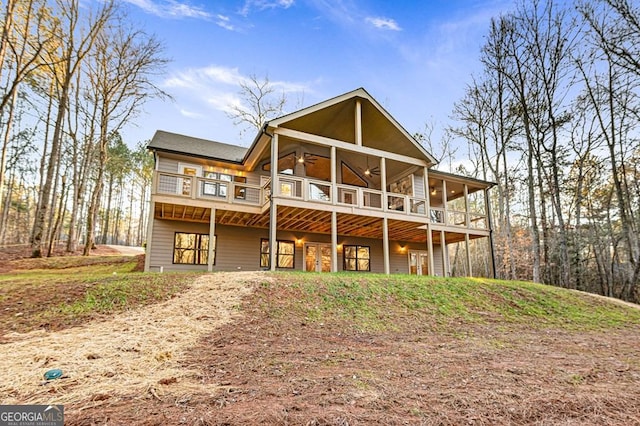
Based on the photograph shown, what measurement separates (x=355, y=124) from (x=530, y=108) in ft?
41.5

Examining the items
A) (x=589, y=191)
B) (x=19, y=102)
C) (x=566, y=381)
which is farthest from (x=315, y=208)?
(x=19, y=102)

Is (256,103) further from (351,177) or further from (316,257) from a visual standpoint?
(316,257)

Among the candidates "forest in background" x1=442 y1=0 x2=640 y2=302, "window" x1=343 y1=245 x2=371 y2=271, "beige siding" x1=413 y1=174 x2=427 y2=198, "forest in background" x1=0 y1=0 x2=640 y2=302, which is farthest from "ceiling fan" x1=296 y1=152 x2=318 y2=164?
"forest in background" x1=442 y1=0 x2=640 y2=302

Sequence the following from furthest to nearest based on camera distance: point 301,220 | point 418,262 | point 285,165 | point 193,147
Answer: point 418,262
point 285,165
point 193,147
point 301,220

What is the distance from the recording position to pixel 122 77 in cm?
1773

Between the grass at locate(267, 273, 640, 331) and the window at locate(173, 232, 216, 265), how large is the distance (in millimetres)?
5958

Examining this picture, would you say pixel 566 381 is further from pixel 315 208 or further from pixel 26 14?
pixel 26 14

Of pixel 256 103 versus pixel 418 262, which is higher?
pixel 256 103

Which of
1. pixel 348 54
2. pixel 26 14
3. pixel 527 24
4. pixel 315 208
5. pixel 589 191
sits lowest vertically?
pixel 315 208

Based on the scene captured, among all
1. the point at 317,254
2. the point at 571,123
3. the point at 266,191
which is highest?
the point at 571,123

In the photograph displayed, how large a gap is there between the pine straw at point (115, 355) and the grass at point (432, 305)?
5.62 ft

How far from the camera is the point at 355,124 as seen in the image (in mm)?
14000

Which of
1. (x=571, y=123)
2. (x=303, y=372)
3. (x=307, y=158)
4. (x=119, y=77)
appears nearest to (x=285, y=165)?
(x=307, y=158)

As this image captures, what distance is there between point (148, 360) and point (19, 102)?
26.1 metres
